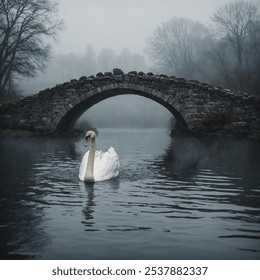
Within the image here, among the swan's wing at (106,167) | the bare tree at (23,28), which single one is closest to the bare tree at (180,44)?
the bare tree at (23,28)

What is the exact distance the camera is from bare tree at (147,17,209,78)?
38531 mm

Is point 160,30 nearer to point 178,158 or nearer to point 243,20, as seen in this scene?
point 243,20

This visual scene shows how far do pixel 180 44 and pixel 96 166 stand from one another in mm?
37977

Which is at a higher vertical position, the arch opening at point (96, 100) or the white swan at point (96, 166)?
the arch opening at point (96, 100)

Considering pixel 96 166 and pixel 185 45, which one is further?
pixel 185 45

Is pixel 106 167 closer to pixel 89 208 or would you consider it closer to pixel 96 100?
pixel 89 208

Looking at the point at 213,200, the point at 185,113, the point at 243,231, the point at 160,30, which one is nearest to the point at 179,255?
the point at 243,231

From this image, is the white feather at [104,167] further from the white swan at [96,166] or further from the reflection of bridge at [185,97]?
the reflection of bridge at [185,97]

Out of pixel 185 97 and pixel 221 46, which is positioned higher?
pixel 221 46

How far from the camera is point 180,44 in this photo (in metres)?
45.9

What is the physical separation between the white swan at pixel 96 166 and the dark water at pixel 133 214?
0.20 meters

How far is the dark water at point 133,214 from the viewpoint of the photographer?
15.8 feet

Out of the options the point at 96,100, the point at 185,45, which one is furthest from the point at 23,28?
the point at 185,45

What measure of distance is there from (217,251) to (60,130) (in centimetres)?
2410
